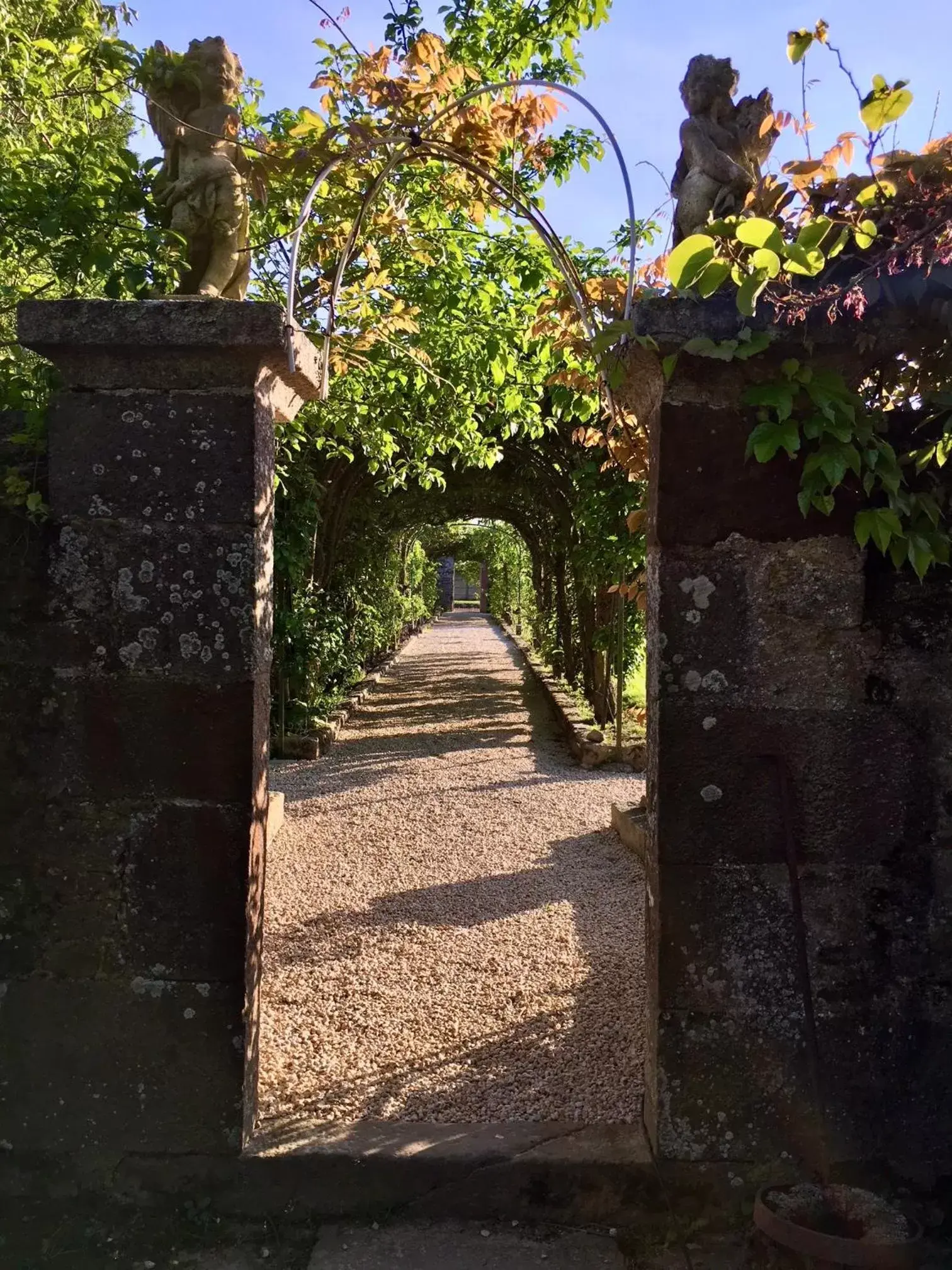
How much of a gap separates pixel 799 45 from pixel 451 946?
11.4 ft

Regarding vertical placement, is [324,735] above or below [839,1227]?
above

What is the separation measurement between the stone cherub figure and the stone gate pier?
1083mm

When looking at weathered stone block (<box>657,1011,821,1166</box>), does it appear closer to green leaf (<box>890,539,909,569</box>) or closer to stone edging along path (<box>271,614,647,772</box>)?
green leaf (<box>890,539,909,569</box>)

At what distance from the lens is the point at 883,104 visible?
172 centimetres

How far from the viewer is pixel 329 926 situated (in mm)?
4160

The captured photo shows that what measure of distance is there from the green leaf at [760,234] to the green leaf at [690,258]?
0.06m

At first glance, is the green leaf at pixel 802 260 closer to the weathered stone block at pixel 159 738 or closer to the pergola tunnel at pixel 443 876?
the weathered stone block at pixel 159 738

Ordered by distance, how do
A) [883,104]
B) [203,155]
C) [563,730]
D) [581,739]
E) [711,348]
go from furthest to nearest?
[563,730]
[581,739]
[203,155]
[711,348]
[883,104]

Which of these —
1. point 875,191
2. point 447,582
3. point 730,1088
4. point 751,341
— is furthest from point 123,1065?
point 447,582

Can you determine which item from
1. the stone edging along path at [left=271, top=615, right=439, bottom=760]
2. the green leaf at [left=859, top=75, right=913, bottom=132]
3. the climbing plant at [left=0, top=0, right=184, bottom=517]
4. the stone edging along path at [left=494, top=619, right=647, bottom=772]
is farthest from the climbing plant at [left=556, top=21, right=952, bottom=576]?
the stone edging along path at [left=271, top=615, right=439, bottom=760]

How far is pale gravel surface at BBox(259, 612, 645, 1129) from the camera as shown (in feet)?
9.05

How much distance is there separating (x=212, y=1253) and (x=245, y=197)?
2.53 metres

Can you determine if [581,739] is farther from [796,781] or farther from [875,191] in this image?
[875,191]

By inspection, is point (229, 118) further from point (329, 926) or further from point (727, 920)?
point (329, 926)
